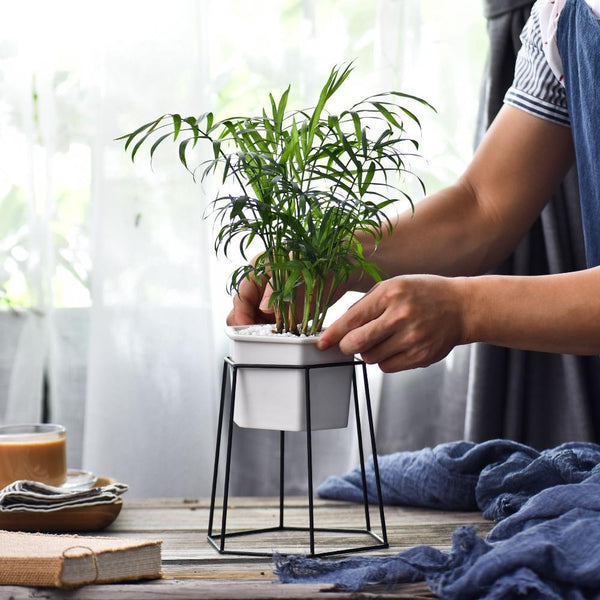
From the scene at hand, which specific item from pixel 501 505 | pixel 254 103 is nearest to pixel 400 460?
pixel 501 505

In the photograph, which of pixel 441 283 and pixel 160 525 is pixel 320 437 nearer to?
pixel 160 525

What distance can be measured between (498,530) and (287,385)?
11.4 inches

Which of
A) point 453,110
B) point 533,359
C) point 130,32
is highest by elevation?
point 130,32

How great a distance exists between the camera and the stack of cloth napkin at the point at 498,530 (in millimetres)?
754

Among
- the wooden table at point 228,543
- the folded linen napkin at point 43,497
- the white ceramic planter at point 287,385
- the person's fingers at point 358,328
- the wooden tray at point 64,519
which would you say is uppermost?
the person's fingers at point 358,328

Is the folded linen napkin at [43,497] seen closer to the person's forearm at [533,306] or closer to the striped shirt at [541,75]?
the person's forearm at [533,306]

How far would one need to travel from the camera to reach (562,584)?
2.50 ft

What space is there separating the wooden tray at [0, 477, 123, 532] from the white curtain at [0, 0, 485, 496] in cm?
84

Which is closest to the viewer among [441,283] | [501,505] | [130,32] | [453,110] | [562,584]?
[562,584]

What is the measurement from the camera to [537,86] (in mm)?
1342

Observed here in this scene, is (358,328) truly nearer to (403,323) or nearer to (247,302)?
(403,323)

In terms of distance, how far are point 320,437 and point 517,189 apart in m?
0.89

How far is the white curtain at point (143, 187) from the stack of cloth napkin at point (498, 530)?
0.80 m

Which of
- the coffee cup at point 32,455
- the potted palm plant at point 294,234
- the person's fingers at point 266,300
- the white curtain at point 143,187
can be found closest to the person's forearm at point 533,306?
the potted palm plant at point 294,234
